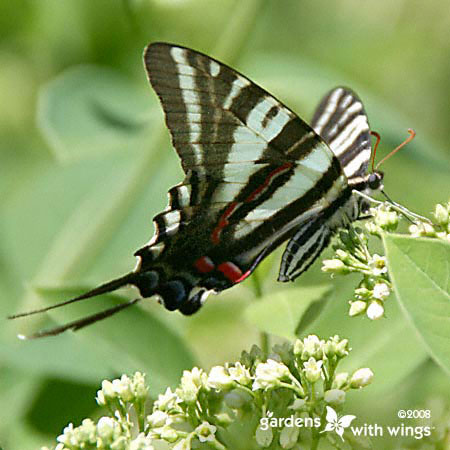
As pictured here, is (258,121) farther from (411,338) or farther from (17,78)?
(17,78)

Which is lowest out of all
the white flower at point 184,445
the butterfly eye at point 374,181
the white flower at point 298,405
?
the white flower at point 184,445

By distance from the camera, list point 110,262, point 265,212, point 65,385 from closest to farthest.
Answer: point 265,212, point 65,385, point 110,262

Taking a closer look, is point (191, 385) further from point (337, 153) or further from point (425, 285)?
point (337, 153)

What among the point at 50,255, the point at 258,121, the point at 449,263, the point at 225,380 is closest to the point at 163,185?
the point at 50,255

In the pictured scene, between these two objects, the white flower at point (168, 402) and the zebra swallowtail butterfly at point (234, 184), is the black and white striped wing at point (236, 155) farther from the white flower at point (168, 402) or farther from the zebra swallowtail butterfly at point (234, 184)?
the white flower at point (168, 402)

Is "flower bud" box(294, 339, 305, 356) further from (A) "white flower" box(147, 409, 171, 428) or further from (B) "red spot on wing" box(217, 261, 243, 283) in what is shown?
(B) "red spot on wing" box(217, 261, 243, 283)

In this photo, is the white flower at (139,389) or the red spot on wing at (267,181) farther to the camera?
the red spot on wing at (267,181)

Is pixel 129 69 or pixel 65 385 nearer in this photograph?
pixel 65 385

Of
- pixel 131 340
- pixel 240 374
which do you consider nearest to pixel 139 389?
pixel 240 374

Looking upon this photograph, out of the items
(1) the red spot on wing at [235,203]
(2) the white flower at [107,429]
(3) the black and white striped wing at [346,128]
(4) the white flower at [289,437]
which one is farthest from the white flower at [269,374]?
(3) the black and white striped wing at [346,128]
